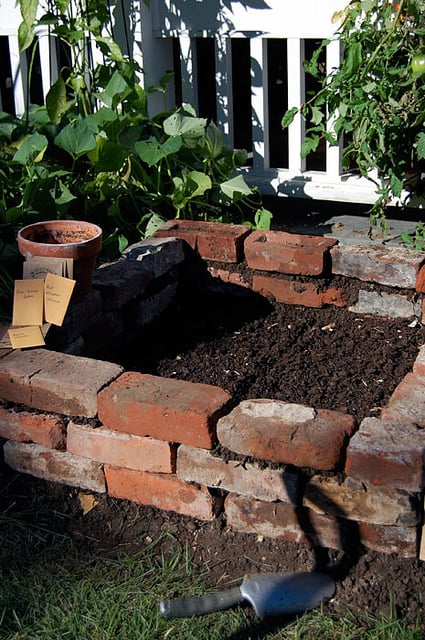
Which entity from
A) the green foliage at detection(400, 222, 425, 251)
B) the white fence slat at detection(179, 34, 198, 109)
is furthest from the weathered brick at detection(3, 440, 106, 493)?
the white fence slat at detection(179, 34, 198, 109)

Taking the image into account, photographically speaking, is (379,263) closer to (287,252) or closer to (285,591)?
(287,252)

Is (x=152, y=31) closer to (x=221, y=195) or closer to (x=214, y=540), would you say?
(x=221, y=195)

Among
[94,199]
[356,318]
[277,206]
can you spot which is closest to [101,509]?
[356,318]

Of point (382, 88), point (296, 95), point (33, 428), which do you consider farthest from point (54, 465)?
point (296, 95)

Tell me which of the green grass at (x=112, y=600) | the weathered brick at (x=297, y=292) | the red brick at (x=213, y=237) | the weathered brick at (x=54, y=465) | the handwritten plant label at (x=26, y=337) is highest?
the red brick at (x=213, y=237)

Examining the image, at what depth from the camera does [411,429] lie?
8.26ft

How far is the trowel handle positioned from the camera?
2410 mm

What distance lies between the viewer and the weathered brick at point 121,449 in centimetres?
275

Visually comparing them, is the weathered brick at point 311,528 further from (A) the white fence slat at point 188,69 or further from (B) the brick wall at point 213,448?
(A) the white fence slat at point 188,69

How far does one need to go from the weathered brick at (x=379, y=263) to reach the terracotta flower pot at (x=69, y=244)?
0.99m

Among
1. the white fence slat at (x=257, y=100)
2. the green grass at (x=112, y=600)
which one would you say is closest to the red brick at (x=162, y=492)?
the green grass at (x=112, y=600)

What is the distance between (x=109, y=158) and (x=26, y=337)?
123 centimetres

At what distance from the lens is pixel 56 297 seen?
3166 millimetres

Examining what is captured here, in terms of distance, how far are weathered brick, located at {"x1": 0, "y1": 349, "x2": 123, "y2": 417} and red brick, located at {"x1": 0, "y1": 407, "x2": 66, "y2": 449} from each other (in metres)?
0.04
